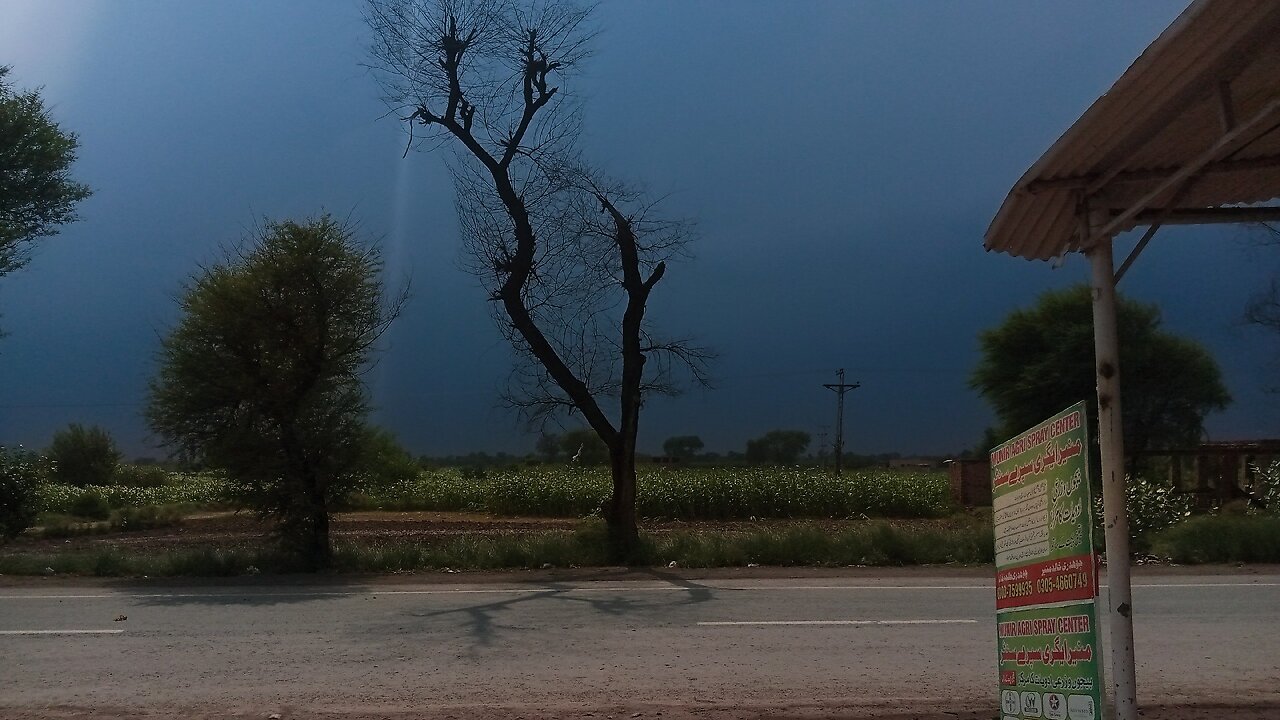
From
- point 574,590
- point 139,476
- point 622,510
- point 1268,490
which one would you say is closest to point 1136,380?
point 1268,490

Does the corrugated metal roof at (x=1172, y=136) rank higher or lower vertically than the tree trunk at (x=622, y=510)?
higher

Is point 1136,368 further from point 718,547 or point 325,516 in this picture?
point 325,516

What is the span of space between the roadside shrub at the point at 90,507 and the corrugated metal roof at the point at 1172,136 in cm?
3665

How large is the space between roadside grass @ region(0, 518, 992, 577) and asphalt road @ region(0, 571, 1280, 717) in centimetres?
236

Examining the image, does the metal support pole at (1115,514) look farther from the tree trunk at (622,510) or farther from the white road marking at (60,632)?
the tree trunk at (622,510)

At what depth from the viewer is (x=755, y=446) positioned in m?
74.9

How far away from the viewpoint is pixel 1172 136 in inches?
203

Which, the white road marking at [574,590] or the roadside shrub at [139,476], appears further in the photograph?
the roadside shrub at [139,476]

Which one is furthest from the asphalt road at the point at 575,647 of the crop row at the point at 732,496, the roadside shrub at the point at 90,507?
Answer: the roadside shrub at the point at 90,507

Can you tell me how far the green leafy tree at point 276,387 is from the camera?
1744 centimetres

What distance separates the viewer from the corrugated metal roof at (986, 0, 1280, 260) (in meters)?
4.20

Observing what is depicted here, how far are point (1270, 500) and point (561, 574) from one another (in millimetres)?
16814

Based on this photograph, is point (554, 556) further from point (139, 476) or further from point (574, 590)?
point (139, 476)

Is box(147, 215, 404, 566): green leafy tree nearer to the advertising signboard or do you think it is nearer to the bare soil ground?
the bare soil ground
